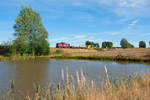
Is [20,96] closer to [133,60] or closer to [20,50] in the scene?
[133,60]

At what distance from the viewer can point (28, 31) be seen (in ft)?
88.9

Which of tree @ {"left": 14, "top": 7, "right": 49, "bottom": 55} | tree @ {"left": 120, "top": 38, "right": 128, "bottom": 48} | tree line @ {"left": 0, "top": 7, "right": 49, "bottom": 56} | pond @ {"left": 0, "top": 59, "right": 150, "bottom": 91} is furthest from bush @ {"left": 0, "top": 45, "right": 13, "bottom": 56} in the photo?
tree @ {"left": 120, "top": 38, "right": 128, "bottom": 48}

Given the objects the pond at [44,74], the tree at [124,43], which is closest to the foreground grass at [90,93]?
the pond at [44,74]

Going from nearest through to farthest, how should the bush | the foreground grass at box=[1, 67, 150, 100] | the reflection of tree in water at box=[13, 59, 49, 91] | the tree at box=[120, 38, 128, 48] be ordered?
1. the foreground grass at box=[1, 67, 150, 100]
2. the reflection of tree in water at box=[13, 59, 49, 91]
3. the bush
4. the tree at box=[120, 38, 128, 48]

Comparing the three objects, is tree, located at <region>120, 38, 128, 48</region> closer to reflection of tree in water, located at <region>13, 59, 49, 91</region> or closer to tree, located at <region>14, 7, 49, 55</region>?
tree, located at <region>14, 7, 49, 55</region>

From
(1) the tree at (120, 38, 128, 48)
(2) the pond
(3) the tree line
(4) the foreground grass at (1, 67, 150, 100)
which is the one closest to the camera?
(4) the foreground grass at (1, 67, 150, 100)

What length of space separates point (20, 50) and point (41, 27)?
6608 mm

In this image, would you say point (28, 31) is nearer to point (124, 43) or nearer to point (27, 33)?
point (27, 33)

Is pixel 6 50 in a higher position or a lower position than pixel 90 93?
higher

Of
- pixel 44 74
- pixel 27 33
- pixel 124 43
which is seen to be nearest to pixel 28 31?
pixel 27 33

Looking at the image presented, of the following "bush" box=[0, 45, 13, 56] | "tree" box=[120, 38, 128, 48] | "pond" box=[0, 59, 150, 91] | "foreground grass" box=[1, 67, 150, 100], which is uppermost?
"tree" box=[120, 38, 128, 48]

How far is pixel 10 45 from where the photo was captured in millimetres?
26156

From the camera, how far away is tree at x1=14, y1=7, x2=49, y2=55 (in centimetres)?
2653

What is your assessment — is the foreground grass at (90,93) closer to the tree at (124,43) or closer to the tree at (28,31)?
the tree at (28,31)
